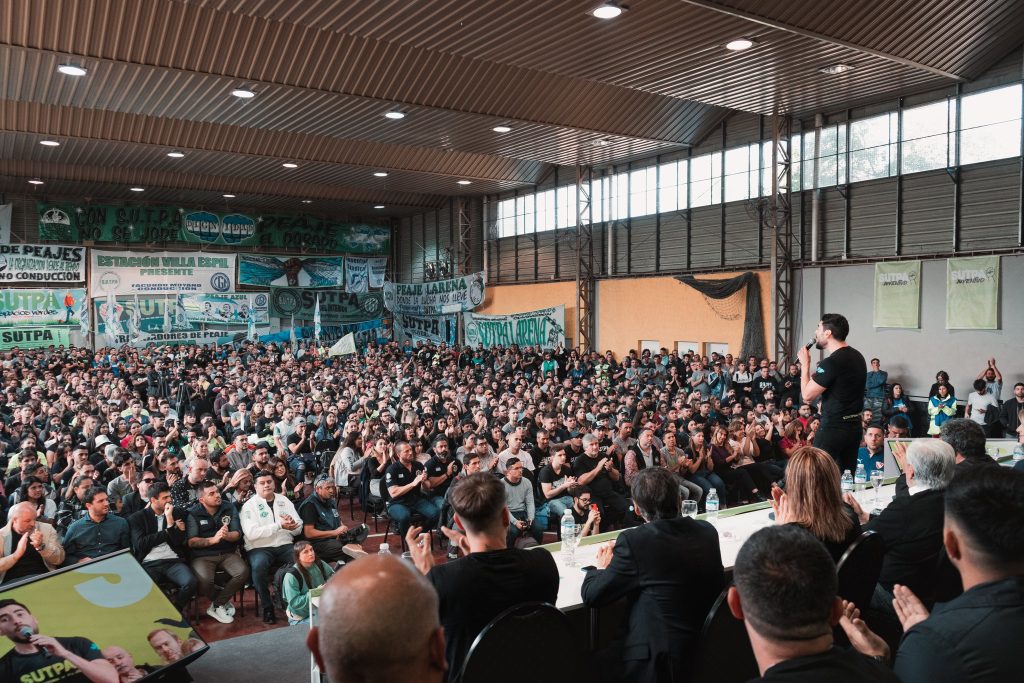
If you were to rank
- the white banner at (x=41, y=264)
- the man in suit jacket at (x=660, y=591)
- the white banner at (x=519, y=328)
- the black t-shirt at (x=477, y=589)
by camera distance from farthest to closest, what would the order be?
the white banner at (x=41, y=264) → the white banner at (x=519, y=328) → the man in suit jacket at (x=660, y=591) → the black t-shirt at (x=477, y=589)

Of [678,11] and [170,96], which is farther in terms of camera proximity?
[170,96]

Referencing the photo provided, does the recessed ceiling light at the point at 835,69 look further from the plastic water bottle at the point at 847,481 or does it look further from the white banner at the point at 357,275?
the white banner at the point at 357,275

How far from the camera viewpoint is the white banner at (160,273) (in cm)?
2458

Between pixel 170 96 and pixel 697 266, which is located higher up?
pixel 170 96

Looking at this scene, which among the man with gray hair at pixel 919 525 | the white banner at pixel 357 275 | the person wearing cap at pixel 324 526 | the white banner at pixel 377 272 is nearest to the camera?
the man with gray hair at pixel 919 525

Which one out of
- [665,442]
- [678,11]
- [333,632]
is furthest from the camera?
[678,11]

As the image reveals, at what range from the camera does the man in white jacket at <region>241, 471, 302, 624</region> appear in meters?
6.01

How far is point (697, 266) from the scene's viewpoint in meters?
18.2

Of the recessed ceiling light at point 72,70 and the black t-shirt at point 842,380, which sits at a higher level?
the recessed ceiling light at point 72,70

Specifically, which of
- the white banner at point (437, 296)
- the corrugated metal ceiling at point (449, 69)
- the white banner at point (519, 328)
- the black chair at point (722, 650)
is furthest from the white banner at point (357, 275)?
the black chair at point (722, 650)

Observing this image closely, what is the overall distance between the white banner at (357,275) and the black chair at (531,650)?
2747 centimetres

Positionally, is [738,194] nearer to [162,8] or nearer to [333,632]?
[162,8]

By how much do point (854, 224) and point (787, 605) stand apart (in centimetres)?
1504

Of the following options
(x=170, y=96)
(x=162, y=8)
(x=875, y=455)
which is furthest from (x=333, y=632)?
(x=170, y=96)
